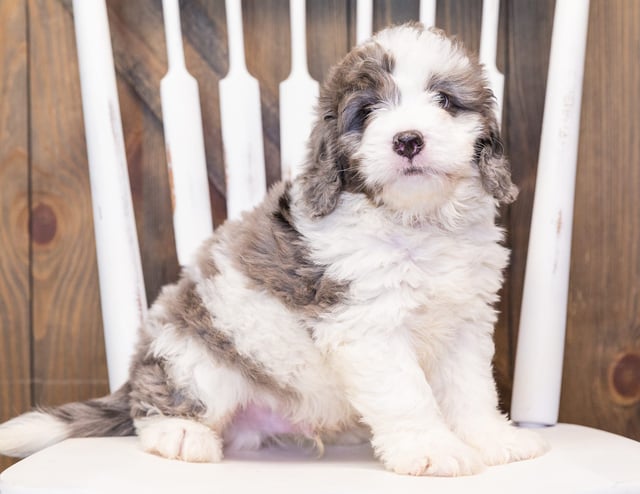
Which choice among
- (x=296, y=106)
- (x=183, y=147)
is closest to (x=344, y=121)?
(x=296, y=106)

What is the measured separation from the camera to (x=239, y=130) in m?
1.53

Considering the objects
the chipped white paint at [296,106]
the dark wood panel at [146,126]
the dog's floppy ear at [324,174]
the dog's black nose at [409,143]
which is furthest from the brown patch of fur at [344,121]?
the dark wood panel at [146,126]

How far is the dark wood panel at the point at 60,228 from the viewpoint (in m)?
1.78

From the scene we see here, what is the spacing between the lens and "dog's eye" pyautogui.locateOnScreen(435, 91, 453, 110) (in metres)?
1.20

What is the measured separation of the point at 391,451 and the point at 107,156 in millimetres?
799

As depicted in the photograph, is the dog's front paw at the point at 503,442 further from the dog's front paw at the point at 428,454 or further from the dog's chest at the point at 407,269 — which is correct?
the dog's chest at the point at 407,269

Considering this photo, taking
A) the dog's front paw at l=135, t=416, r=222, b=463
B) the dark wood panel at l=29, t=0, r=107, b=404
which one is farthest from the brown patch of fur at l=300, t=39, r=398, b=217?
the dark wood panel at l=29, t=0, r=107, b=404

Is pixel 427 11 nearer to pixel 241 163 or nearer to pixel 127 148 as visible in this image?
pixel 241 163

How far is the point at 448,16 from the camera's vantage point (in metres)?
1.79

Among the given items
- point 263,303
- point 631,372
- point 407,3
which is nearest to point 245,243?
point 263,303

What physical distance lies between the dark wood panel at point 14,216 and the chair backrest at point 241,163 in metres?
0.38

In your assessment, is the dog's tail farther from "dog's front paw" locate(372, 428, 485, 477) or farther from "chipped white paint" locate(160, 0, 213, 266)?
"dog's front paw" locate(372, 428, 485, 477)

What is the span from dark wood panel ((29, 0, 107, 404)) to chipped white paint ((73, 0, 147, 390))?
0.32 metres

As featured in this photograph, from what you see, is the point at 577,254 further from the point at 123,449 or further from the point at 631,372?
the point at 123,449
